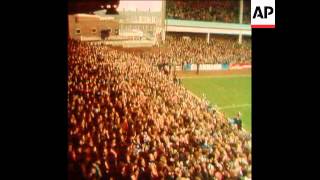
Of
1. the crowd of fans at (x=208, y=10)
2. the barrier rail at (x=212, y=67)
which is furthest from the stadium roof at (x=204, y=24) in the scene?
the barrier rail at (x=212, y=67)

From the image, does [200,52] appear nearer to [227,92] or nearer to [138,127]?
[227,92]

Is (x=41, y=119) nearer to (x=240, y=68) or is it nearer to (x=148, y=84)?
(x=148, y=84)

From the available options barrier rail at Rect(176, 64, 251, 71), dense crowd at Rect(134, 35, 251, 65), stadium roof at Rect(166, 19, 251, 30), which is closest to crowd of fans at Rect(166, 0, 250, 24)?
stadium roof at Rect(166, 19, 251, 30)

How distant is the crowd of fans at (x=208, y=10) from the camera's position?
283cm

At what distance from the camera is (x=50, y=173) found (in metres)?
2.48

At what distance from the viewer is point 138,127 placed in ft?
8.70

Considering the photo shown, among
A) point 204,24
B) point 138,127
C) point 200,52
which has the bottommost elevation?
point 138,127
